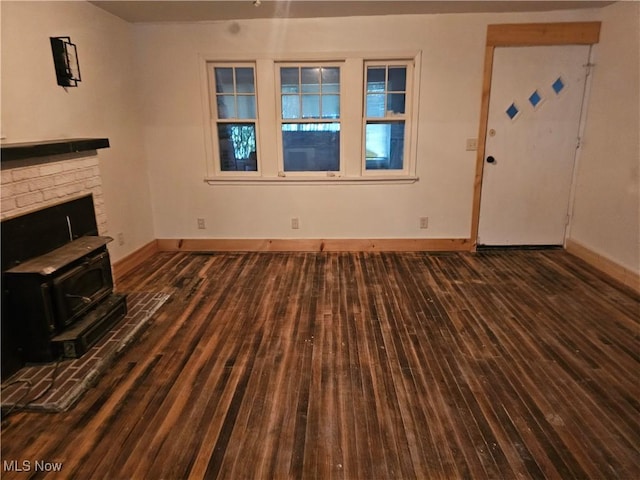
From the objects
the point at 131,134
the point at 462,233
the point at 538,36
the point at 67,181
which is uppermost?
the point at 538,36

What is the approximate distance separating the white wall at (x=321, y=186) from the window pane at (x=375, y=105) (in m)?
0.43

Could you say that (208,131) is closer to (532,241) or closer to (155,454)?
(155,454)

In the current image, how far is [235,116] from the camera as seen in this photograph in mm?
4461

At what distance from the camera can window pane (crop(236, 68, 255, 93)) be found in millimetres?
4348

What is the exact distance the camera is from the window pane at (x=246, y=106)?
440 centimetres

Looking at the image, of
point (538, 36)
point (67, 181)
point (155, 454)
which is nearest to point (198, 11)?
point (67, 181)

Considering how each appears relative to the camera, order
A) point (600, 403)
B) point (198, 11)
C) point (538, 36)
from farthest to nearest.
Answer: point (538, 36) < point (198, 11) < point (600, 403)

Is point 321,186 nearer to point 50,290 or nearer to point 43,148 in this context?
point 43,148

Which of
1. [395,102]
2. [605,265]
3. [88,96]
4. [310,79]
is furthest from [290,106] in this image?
[605,265]

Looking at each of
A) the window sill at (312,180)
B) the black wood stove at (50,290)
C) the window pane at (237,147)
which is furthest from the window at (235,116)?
the black wood stove at (50,290)

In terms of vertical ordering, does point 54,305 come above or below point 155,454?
above

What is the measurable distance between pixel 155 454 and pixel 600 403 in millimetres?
2272

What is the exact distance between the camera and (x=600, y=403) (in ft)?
6.93

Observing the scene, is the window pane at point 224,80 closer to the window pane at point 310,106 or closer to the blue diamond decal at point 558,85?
the window pane at point 310,106
